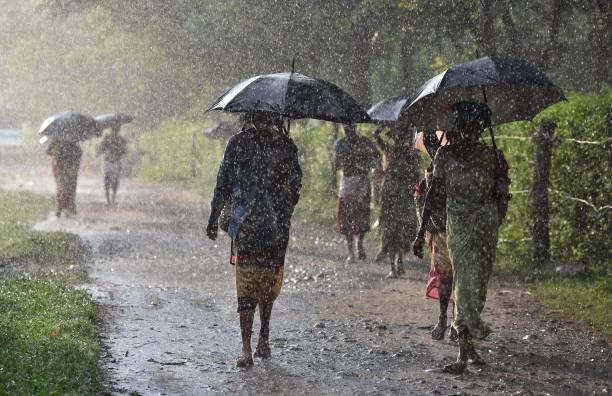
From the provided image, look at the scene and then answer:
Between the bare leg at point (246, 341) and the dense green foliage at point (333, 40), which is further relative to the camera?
the dense green foliage at point (333, 40)

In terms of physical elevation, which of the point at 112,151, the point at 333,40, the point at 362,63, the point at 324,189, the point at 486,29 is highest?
the point at 333,40

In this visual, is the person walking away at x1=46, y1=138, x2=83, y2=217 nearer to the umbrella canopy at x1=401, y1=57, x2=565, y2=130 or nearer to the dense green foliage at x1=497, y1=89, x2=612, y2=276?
the dense green foliage at x1=497, y1=89, x2=612, y2=276

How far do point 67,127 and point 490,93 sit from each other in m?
12.4

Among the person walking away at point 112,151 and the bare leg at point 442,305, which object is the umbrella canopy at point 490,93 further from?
the person walking away at point 112,151

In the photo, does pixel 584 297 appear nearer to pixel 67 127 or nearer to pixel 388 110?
pixel 388 110

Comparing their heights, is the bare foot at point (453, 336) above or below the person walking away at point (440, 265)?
below

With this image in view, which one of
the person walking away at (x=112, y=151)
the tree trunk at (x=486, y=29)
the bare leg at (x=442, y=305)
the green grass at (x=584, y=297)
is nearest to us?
the bare leg at (x=442, y=305)

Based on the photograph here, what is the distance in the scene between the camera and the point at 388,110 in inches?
473

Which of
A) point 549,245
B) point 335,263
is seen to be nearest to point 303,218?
point 335,263

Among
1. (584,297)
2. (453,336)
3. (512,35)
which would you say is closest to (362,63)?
(512,35)

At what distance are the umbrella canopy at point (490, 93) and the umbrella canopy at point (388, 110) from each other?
348 cm

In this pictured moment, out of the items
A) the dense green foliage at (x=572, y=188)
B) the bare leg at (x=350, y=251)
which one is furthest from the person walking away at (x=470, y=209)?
the bare leg at (x=350, y=251)

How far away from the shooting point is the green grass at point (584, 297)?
29.7 feet

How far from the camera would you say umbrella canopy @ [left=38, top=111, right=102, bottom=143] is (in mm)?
18375
